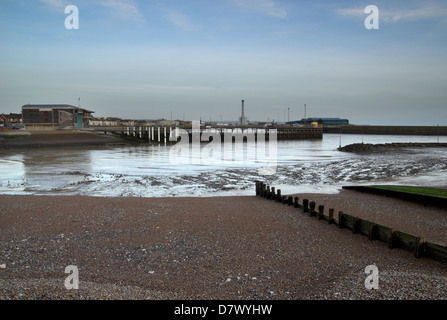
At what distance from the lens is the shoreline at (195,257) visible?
5.47m

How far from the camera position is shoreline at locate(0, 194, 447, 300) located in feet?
17.9

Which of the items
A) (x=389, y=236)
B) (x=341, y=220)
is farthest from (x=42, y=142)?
(x=389, y=236)

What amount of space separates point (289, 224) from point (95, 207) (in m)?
6.19

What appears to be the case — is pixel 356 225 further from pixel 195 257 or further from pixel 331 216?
pixel 195 257

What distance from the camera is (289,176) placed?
21578 millimetres

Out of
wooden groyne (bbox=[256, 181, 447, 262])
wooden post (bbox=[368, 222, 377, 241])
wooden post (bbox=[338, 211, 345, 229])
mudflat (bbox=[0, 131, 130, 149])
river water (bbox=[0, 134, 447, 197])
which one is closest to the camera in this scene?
wooden groyne (bbox=[256, 181, 447, 262])

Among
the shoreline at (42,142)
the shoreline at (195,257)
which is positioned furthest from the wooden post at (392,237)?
the shoreline at (42,142)

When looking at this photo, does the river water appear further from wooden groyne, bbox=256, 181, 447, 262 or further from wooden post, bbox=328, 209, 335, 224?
wooden groyne, bbox=256, 181, 447, 262

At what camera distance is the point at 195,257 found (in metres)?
7.01

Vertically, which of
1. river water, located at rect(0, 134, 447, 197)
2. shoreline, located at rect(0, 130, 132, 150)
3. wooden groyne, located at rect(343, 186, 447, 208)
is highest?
shoreline, located at rect(0, 130, 132, 150)

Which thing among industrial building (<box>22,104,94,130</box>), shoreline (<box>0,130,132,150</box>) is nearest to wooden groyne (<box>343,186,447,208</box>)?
shoreline (<box>0,130,132,150</box>)

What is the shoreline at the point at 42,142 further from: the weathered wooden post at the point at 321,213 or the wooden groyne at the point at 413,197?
the weathered wooden post at the point at 321,213

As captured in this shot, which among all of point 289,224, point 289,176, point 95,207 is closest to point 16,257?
point 95,207
